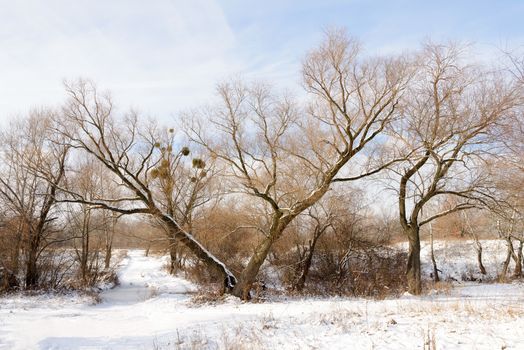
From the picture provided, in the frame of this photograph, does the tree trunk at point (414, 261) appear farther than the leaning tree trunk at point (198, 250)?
No

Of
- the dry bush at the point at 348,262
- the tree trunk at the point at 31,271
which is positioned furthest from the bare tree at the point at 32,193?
the dry bush at the point at 348,262

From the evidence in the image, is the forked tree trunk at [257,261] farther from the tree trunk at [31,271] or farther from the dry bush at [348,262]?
the tree trunk at [31,271]

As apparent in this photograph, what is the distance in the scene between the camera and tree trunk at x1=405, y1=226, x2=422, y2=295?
1545 centimetres

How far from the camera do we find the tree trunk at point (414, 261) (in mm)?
15445

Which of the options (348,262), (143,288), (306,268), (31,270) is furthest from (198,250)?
(348,262)

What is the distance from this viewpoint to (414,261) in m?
15.6

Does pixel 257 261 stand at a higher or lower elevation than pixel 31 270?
higher

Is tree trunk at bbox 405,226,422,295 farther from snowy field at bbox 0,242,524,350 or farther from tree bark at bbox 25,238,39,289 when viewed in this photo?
tree bark at bbox 25,238,39,289

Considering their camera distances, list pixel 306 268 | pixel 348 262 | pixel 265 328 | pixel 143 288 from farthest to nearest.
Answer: pixel 143 288
pixel 348 262
pixel 306 268
pixel 265 328

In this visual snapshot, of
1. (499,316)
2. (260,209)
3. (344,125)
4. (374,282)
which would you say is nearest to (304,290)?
(374,282)

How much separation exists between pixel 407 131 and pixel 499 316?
26.6 ft

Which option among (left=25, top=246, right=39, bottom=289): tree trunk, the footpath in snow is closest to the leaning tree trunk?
the footpath in snow

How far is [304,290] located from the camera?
18734mm

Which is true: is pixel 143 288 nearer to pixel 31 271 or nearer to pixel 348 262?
pixel 31 271
